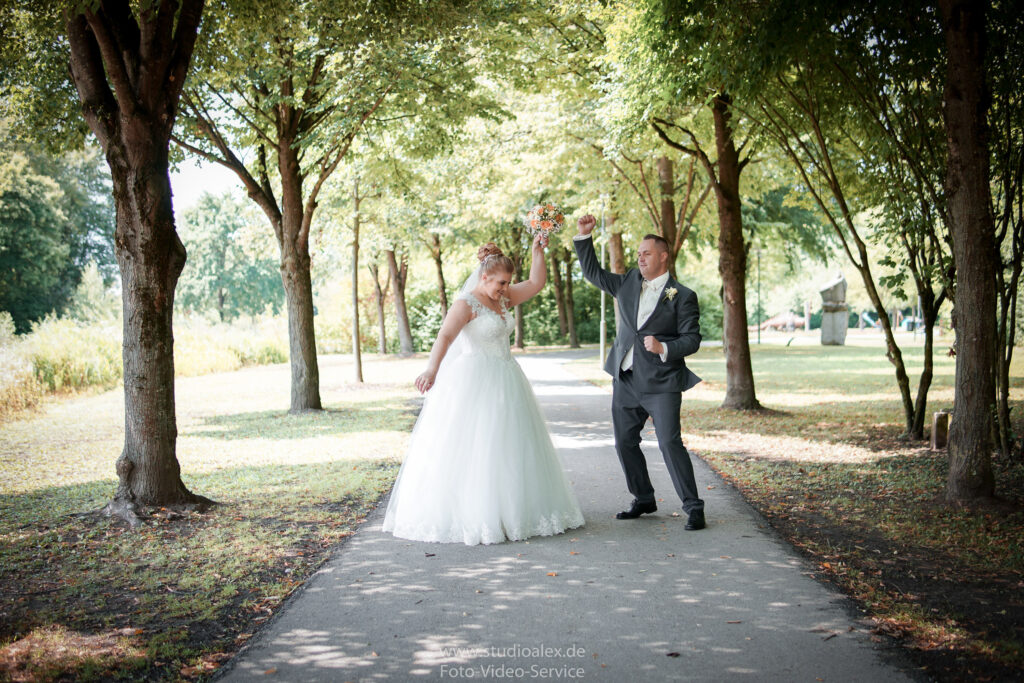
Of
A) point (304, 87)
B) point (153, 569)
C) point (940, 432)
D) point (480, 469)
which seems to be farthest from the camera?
point (304, 87)

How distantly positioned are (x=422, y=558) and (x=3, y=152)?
2196 centimetres

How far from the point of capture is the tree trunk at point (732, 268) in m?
14.7

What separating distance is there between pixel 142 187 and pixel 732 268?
10.9 m

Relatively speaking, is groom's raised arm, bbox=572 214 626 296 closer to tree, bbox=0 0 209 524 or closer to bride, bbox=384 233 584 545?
bride, bbox=384 233 584 545

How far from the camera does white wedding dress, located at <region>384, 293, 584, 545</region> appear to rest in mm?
6199

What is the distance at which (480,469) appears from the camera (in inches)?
246

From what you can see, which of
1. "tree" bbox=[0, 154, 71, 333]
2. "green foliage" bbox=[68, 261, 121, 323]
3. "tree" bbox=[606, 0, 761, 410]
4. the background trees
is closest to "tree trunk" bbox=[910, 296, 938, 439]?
the background trees

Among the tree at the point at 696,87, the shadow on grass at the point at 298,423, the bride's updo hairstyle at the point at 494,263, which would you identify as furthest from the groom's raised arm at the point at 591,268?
the shadow on grass at the point at 298,423

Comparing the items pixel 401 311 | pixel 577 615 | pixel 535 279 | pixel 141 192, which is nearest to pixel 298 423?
pixel 141 192

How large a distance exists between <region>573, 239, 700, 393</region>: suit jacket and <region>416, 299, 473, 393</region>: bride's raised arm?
1.12 meters

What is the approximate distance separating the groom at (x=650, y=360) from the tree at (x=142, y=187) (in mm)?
3680

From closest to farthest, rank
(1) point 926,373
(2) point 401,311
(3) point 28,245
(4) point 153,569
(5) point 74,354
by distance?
1. (4) point 153,569
2. (1) point 926,373
3. (5) point 74,354
4. (3) point 28,245
5. (2) point 401,311

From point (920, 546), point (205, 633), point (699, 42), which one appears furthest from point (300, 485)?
point (699, 42)

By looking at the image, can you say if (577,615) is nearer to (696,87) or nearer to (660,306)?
(660,306)
